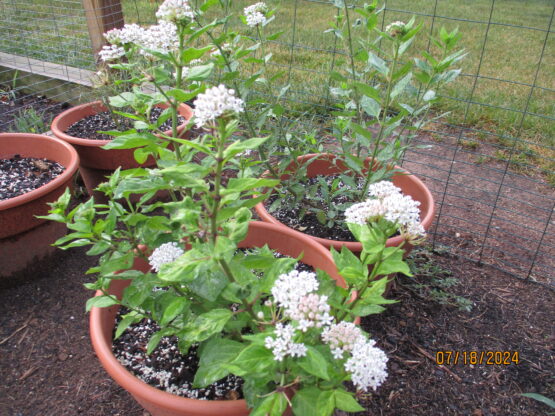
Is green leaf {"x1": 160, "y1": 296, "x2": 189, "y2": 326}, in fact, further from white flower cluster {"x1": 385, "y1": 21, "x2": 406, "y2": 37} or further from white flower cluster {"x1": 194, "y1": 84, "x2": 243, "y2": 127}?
white flower cluster {"x1": 385, "y1": 21, "x2": 406, "y2": 37}

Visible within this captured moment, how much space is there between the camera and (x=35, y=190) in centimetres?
198

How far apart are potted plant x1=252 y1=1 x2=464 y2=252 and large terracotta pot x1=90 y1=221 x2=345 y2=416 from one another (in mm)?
112

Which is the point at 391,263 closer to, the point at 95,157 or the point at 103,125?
the point at 95,157

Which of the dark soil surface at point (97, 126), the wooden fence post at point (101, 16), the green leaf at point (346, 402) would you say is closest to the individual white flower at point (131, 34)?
the green leaf at point (346, 402)

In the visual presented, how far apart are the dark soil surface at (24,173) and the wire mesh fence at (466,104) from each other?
0.87m

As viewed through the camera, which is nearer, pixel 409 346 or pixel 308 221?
pixel 409 346

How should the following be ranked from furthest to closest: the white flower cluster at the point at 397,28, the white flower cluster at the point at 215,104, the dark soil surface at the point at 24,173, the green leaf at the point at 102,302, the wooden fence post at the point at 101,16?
1. the wooden fence post at the point at 101,16
2. the dark soil surface at the point at 24,173
3. the white flower cluster at the point at 397,28
4. the green leaf at the point at 102,302
5. the white flower cluster at the point at 215,104

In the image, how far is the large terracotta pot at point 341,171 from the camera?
1.75m

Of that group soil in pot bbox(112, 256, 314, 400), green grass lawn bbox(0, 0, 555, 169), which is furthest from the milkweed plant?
green grass lawn bbox(0, 0, 555, 169)

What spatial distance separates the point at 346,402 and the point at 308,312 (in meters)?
0.20

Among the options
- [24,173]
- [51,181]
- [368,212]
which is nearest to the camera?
[368,212]

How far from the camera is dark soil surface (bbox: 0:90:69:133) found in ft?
10.7
